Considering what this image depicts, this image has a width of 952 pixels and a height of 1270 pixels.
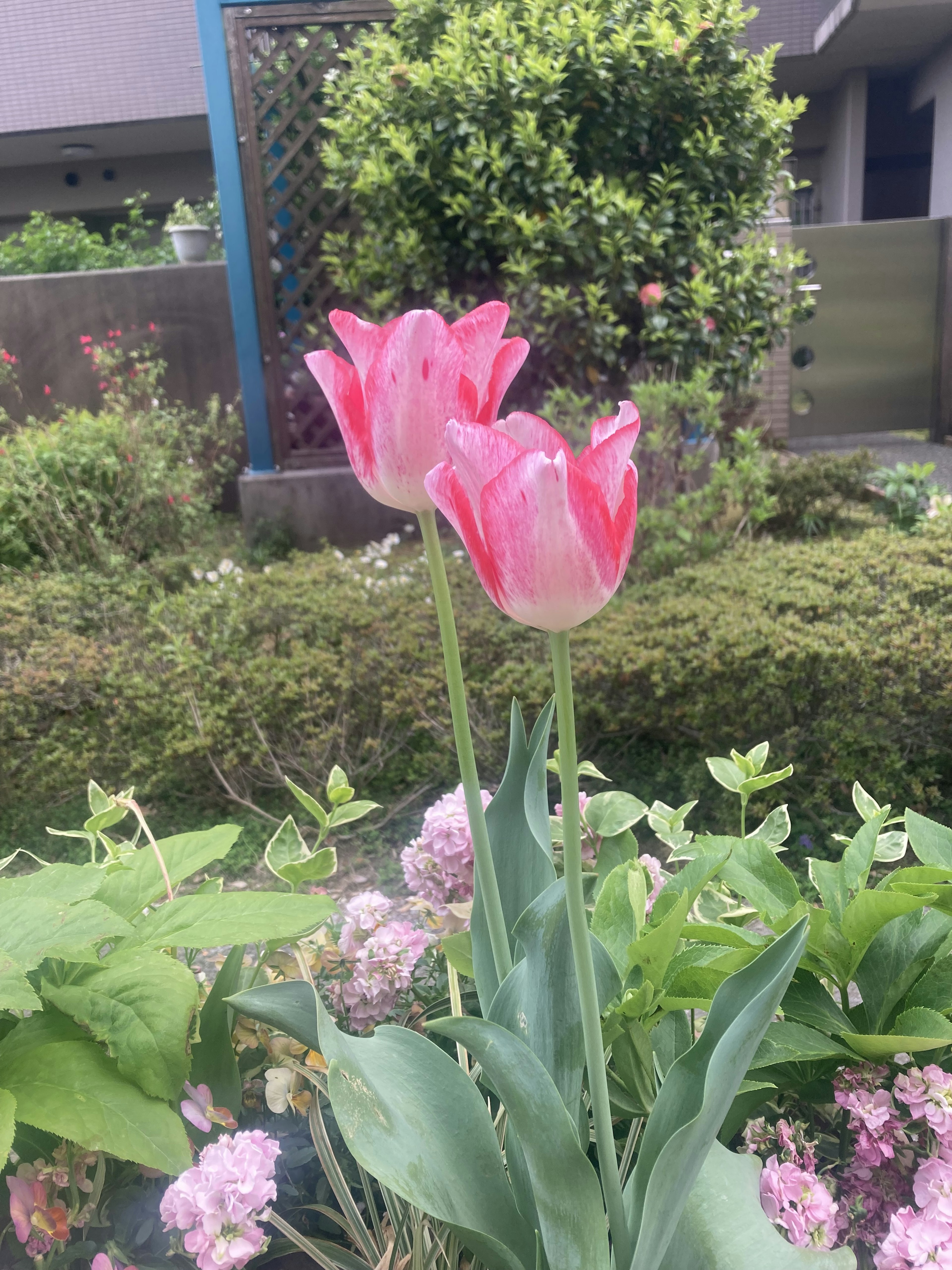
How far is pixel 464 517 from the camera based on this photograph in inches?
23.5

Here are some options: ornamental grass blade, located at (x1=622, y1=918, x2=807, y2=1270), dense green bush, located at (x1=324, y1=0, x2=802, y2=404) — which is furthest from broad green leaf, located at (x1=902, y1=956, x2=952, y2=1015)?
dense green bush, located at (x1=324, y1=0, x2=802, y2=404)

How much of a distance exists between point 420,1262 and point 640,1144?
0.25 m

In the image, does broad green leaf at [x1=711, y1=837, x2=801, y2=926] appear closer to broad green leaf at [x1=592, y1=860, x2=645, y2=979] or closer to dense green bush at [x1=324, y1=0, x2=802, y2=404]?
broad green leaf at [x1=592, y1=860, x2=645, y2=979]

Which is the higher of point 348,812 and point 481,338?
point 481,338

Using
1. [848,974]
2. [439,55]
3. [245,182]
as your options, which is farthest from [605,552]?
[245,182]

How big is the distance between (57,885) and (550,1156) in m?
0.56

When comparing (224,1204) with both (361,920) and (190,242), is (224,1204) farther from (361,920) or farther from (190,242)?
(190,242)

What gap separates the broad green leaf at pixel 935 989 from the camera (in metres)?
0.91

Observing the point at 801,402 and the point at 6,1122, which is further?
the point at 801,402

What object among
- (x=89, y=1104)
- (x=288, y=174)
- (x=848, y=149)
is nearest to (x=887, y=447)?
(x=848, y=149)

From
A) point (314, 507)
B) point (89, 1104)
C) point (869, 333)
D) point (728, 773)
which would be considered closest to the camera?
point (89, 1104)

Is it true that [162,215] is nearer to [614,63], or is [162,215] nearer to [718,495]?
[614,63]

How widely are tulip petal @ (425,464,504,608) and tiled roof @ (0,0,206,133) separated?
1472 centimetres

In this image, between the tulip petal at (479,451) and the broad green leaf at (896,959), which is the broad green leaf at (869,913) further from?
the tulip petal at (479,451)
